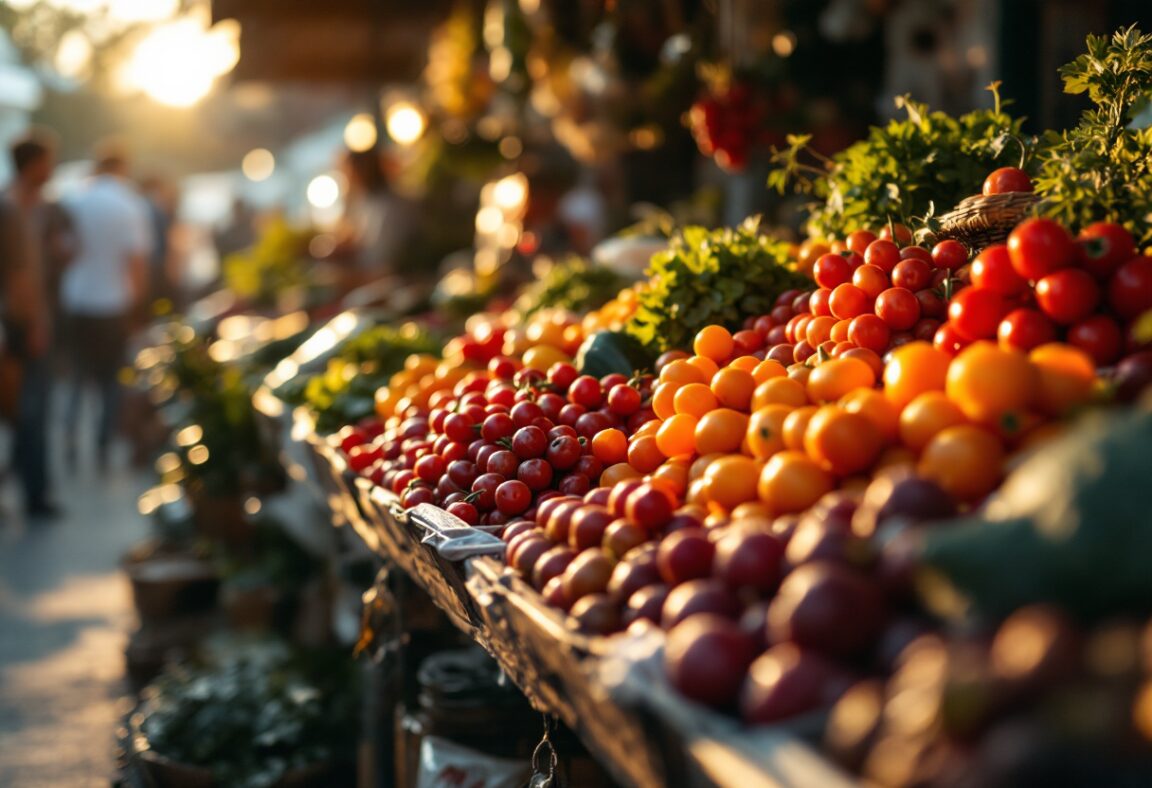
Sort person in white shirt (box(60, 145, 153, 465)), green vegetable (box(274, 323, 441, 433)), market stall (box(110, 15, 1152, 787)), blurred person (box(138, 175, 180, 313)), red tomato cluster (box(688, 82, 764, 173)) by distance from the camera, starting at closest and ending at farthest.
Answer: market stall (box(110, 15, 1152, 787)) < green vegetable (box(274, 323, 441, 433)) < red tomato cluster (box(688, 82, 764, 173)) < person in white shirt (box(60, 145, 153, 465)) < blurred person (box(138, 175, 180, 313))

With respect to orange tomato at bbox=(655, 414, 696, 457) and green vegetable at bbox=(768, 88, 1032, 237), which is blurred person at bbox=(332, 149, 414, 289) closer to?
green vegetable at bbox=(768, 88, 1032, 237)

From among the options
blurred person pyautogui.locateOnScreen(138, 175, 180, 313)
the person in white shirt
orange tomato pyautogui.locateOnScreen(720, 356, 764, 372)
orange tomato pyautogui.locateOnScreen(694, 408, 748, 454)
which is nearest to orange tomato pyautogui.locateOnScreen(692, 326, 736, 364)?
orange tomato pyautogui.locateOnScreen(720, 356, 764, 372)

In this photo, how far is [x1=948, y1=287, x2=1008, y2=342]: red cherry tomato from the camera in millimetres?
1749

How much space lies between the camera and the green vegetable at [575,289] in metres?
4.33

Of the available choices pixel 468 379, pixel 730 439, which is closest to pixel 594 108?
pixel 468 379

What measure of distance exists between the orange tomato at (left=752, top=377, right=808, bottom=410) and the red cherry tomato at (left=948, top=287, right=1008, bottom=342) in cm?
30

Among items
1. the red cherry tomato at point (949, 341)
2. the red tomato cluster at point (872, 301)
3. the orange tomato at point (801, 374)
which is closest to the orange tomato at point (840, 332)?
the red tomato cluster at point (872, 301)

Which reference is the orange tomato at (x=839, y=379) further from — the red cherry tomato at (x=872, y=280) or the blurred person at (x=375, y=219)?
the blurred person at (x=375, y=219)

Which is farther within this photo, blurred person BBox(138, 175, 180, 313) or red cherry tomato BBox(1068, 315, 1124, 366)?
blurred person BBox(138, 175, 180, 313)

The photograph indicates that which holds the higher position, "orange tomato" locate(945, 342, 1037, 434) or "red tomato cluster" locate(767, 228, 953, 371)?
"red tomato cluster" locate(767, 228, 953, 371)

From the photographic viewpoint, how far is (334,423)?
384 cm

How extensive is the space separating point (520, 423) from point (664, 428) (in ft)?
1.56

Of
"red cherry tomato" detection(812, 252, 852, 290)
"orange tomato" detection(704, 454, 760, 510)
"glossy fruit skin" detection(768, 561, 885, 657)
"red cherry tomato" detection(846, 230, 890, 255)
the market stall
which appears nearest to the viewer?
the market stall

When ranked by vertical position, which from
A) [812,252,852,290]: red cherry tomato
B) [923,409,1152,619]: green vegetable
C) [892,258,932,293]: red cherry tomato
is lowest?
[923,409,1152,619]: green vegetable
